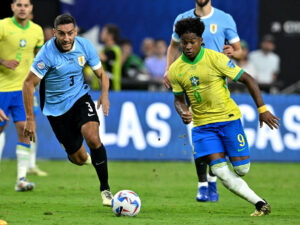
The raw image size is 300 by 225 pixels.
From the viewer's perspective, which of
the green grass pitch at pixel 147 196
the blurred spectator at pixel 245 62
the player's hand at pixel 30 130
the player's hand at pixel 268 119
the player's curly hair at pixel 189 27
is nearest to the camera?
the player's hand at pixel 268 119

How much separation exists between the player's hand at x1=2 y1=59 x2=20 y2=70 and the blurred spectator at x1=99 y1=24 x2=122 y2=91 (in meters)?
5.72

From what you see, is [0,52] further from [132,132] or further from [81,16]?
[81,16]

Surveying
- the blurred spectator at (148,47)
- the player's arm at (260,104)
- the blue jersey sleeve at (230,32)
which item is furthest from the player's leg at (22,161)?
the blurred spectator at (148,47)

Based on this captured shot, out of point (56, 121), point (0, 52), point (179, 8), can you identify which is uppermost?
point (179, 8)

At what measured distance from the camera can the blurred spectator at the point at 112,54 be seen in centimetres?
1741

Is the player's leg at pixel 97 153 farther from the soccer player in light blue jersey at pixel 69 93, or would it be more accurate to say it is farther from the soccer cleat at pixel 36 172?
the soccer cleat at pixel 36 172

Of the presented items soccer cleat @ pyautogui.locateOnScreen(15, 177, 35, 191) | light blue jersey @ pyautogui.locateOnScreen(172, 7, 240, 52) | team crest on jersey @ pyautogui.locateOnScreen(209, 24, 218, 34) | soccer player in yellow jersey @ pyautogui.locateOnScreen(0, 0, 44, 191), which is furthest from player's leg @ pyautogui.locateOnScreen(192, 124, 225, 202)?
soccer player in yellow jersey @ pyautogui.locateOnScreen(0, 0, 44, 191)

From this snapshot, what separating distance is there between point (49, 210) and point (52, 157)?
277 inches

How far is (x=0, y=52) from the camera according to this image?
466 inches

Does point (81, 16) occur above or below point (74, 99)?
above

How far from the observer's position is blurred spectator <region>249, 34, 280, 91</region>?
63.7ft

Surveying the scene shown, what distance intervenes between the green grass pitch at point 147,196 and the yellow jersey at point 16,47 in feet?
5.22

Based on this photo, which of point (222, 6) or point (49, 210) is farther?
point (222, 6)

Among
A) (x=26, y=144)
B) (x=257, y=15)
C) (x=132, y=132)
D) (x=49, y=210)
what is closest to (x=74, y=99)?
(x=49, y=210)
